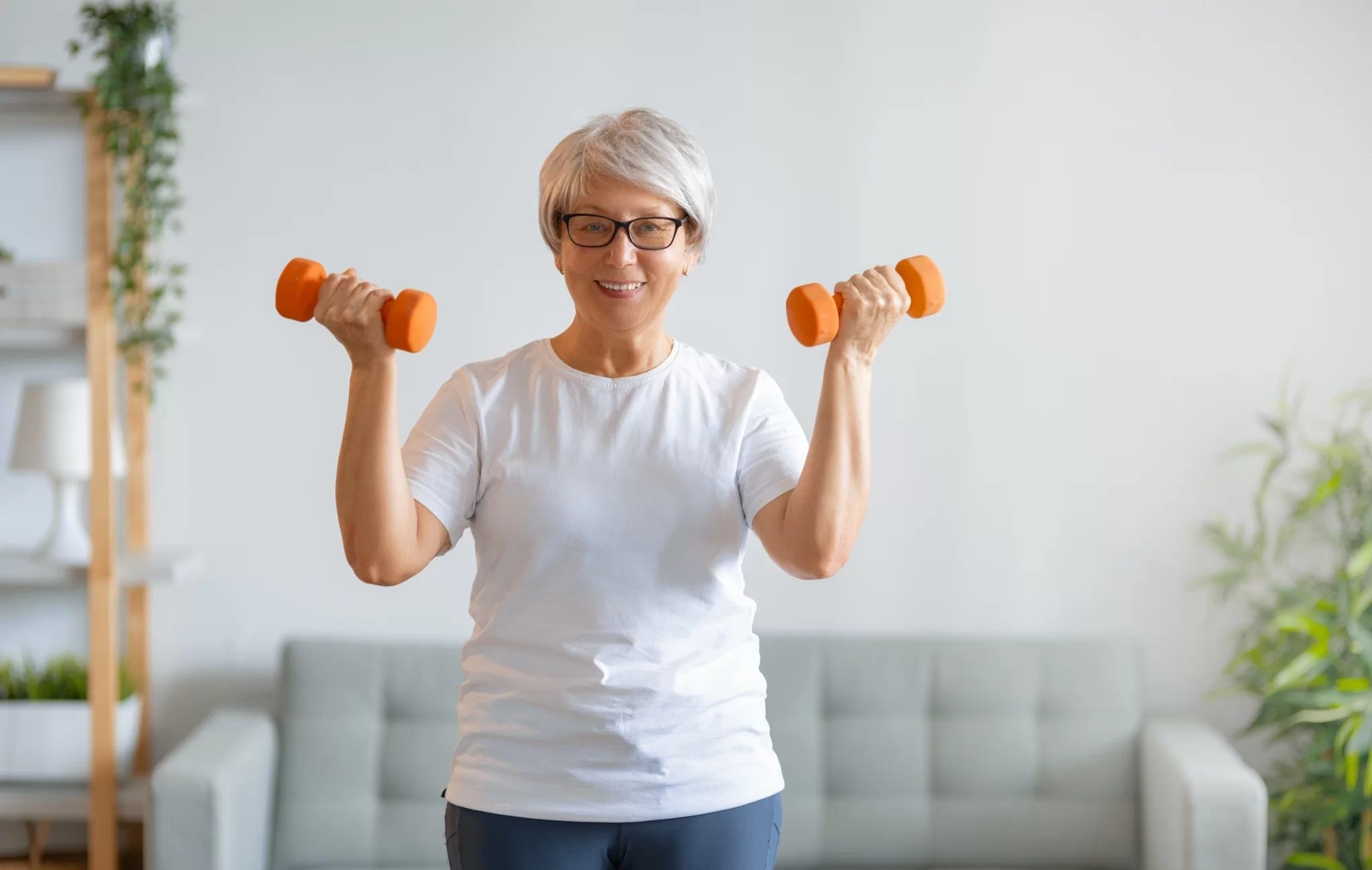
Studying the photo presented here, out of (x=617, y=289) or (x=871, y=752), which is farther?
(x=871, y=752)

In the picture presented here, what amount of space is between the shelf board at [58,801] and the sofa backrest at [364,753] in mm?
304

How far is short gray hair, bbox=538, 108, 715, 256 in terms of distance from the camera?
44.3 inches

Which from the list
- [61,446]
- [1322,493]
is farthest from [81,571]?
[1322,493]

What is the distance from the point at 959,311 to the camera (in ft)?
8.51

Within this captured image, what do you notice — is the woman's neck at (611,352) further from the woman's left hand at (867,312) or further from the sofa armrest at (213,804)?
the sofa armrest at (213,804)

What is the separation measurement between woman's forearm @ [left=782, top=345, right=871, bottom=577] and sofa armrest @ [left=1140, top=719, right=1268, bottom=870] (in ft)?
4.38

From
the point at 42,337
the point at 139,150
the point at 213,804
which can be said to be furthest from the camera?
the point at 42,337

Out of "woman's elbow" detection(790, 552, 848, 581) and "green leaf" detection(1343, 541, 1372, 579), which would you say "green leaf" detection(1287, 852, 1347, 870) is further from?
"woman's elbow" detection(790, 552, 848, 581)

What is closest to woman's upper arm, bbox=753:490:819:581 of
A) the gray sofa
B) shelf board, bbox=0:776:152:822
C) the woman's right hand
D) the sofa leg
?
the woman's right hand

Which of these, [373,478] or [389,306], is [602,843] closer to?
[373,478]

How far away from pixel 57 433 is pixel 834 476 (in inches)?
74.6

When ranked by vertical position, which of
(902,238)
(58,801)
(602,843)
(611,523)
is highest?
(902,238)

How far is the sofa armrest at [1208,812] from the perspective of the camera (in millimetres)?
2086

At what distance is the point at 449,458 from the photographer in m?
1.14
